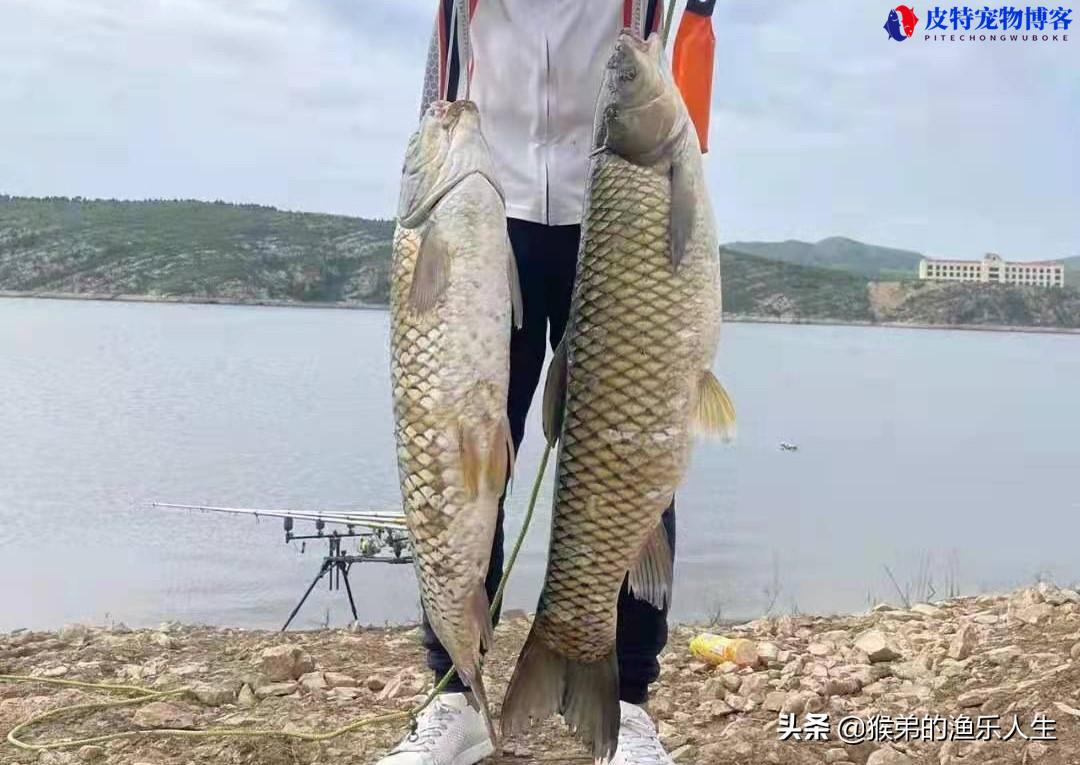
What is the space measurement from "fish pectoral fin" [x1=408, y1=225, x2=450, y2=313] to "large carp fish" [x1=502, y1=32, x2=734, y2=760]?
12.9 inches

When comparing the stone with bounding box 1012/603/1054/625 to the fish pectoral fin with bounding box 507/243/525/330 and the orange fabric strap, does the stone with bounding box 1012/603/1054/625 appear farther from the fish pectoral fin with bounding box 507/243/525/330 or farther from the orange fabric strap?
the fish pectoral fin with bounding box 507/243/525/330

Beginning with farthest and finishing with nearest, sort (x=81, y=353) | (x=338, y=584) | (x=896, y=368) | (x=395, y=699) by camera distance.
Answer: (x=896, y=368) → (x=81, y=353) → (x=338, y=584) → (x=395, y=699)

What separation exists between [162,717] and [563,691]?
6.23 feet

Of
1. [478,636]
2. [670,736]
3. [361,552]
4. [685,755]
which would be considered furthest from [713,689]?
[361,552]

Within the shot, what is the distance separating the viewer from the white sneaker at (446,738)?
2.90 meters

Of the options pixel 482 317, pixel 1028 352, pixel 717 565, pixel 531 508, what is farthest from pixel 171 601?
pixel 1028 352

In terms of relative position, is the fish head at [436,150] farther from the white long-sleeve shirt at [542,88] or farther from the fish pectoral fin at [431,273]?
the white long-sleeve shirt at [542,88]

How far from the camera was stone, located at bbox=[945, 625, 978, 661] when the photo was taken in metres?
4.26

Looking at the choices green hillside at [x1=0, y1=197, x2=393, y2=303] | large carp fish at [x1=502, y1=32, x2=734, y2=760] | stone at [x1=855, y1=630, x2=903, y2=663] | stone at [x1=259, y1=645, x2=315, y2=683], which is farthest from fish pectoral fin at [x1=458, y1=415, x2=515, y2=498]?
green hillside at [x1=0, y1=197, x2=393, y2=303]

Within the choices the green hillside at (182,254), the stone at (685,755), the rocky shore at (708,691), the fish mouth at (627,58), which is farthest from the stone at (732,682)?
the green hillside at (182,254)

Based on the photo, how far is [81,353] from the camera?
1351 inches

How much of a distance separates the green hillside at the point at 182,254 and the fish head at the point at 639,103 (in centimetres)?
5036

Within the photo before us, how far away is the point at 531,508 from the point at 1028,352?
51854mm

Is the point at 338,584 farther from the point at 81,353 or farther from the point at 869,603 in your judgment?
the point at 81,353
